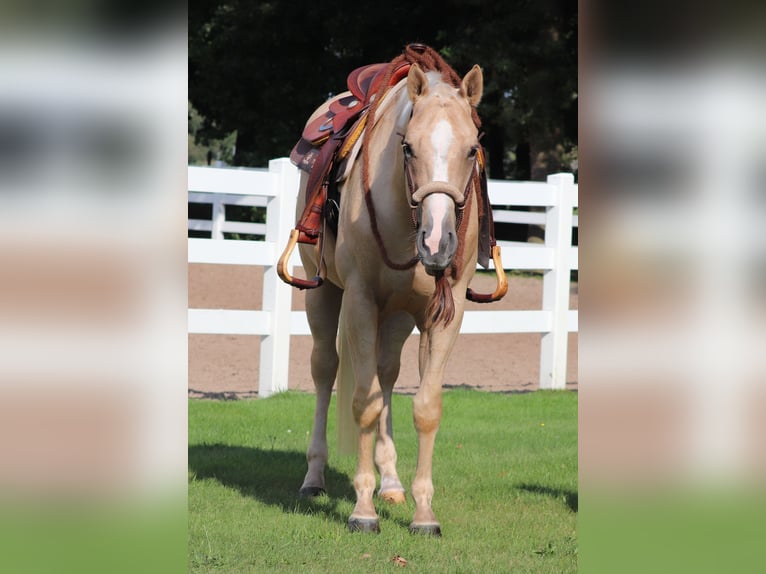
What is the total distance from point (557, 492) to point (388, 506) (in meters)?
1.07

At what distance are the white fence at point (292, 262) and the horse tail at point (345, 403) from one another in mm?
2859

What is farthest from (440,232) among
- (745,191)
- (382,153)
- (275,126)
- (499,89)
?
(275,126)

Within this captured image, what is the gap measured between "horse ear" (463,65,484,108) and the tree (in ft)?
54.8

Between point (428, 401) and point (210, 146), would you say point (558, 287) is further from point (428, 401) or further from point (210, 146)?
point (210, 146)

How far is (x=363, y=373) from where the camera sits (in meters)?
5.18

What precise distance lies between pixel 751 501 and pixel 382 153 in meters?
3.78

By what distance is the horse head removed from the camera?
13.6ft

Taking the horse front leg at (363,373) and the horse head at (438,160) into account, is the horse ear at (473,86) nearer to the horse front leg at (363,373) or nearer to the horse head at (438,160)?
the horse head at (438,160)

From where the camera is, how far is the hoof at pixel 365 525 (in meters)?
4.96

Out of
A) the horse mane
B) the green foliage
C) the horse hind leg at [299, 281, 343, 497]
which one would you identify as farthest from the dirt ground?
the green foliage

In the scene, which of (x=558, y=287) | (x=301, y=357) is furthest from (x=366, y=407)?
(x=301, y=357)

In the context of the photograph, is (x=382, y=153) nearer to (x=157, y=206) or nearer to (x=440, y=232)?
(x=440, y=232)

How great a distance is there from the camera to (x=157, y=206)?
1.51m

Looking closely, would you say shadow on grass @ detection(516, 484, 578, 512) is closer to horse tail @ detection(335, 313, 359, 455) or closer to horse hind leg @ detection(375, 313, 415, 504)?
horse hind leg @ detection(375, 313, 415, 504)
